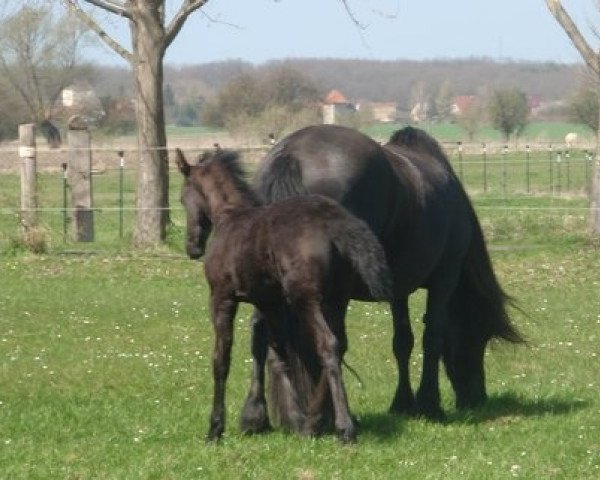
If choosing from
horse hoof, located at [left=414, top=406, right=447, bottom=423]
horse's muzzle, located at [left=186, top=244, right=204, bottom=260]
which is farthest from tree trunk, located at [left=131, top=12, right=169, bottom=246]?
horse's muzzle, located at [left=186, top=244, right=204, bottom=260]

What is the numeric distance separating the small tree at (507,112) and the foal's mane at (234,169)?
50324mm

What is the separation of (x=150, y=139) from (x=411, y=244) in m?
12.8

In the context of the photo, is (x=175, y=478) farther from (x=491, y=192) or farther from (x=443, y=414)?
(x=491, y=192)

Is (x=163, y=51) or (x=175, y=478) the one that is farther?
(x=163, y=51)

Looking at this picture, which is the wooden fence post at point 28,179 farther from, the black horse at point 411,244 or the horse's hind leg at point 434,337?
the horse's hind leg at point 434,337

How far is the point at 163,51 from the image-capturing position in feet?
71.1

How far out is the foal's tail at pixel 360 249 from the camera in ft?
25.0

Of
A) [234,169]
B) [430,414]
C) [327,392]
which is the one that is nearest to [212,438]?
[327,392]

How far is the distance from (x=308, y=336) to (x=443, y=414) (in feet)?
6.59

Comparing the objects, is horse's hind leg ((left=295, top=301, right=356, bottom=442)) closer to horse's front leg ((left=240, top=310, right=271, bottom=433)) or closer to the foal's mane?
horse's front leg ((left=240, top=310, right=271, bottom=433))

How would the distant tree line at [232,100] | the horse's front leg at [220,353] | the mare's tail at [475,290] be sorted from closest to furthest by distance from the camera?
1. the horse's front leg at [220,353]
2. the mare's tail at [475,290]
3. the distant tree line at [232,100]

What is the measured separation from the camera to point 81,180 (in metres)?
21.6

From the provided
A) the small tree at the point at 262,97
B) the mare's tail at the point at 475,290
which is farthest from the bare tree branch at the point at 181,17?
the small tree at the point at 262,97

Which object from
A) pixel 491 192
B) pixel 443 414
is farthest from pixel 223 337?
pixel 491 192
